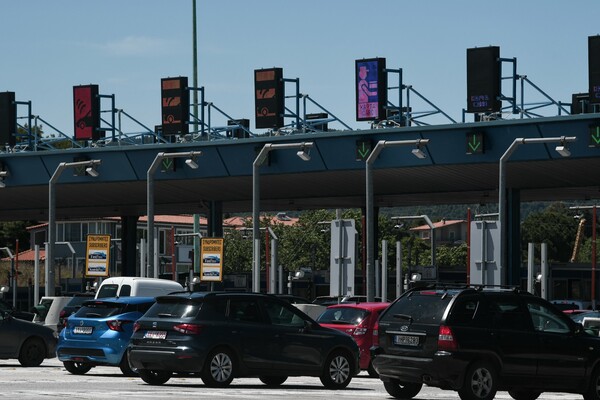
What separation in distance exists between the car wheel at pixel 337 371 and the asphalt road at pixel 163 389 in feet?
0.58

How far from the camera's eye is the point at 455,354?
18.3 metres

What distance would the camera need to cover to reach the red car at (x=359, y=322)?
83.2ft

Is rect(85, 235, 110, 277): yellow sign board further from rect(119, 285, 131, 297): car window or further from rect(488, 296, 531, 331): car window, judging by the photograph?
rect(488, 296, 531, 331): car window

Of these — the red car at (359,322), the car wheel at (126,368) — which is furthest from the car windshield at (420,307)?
the car wheel at (126,368)

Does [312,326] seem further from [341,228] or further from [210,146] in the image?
[210,146]

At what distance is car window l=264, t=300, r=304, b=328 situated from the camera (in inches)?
861

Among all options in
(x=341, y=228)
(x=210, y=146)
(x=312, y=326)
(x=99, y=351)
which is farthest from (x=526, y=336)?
(x=210, y=146)

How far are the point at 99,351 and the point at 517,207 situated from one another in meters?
28.2

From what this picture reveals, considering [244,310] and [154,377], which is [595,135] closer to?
[244,310]

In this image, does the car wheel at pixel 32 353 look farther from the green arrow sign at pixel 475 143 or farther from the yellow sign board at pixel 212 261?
the green arrow sign at pixel 475 143

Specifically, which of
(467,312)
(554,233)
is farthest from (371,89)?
(554,233)

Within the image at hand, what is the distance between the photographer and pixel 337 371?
72.7 ft

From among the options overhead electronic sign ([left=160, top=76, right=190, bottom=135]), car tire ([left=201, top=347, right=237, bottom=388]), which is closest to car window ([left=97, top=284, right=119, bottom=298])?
car tire ([left=201, top=347, right=237, bottom=388])

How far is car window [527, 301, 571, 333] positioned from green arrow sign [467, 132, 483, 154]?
2299cm
